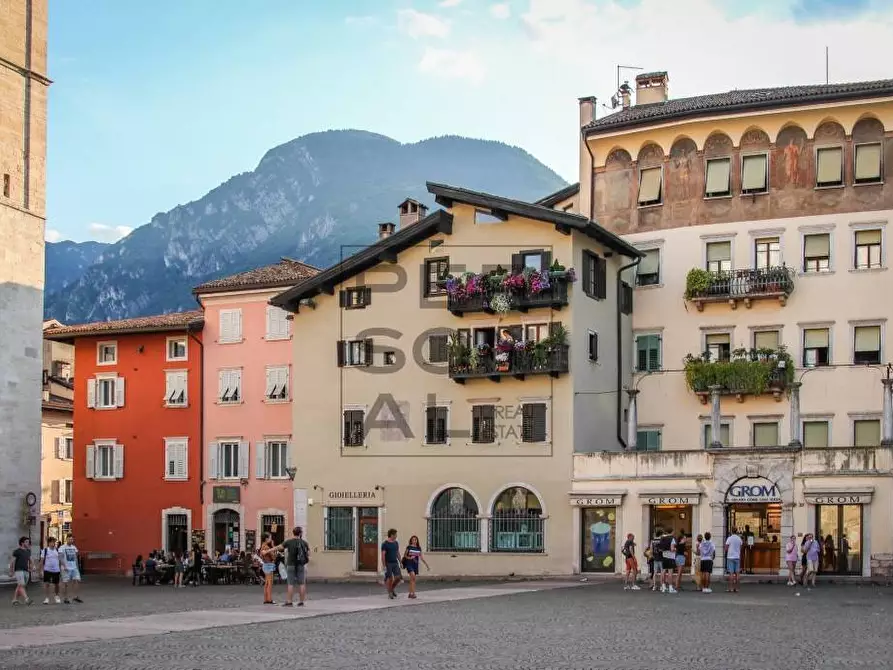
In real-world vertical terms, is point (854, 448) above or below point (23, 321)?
below

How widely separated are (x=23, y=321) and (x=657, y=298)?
24454 mm

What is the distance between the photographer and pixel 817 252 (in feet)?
167

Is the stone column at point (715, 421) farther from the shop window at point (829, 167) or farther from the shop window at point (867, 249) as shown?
the shop window at point (829, 167)

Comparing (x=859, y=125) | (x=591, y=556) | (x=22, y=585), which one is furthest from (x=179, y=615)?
(x=859, y=125)

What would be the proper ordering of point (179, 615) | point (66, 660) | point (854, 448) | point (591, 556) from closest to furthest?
point (66, 660) → point (179, 615) → point (854, 448) → point (591, 556)

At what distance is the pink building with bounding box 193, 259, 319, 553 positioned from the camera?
200ft

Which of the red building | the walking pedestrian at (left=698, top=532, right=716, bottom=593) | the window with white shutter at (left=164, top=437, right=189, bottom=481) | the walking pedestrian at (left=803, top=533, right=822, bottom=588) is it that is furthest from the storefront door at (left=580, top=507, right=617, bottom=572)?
the window with white shutter at (left=164, top=437, right=189, bottom=481)

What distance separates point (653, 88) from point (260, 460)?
900 inches

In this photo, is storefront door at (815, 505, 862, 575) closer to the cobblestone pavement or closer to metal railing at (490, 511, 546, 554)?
metal railing at (490, 511, 546, 554)

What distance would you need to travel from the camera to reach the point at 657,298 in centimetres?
5359

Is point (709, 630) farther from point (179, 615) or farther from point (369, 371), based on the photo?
point (369, 371)

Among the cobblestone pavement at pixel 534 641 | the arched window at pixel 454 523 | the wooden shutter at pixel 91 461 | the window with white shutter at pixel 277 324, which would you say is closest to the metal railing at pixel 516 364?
the arched window at pixel 454 523

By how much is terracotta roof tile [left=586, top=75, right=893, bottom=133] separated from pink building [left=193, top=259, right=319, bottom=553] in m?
16.2

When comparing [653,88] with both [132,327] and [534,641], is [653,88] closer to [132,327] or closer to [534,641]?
[132,327]
